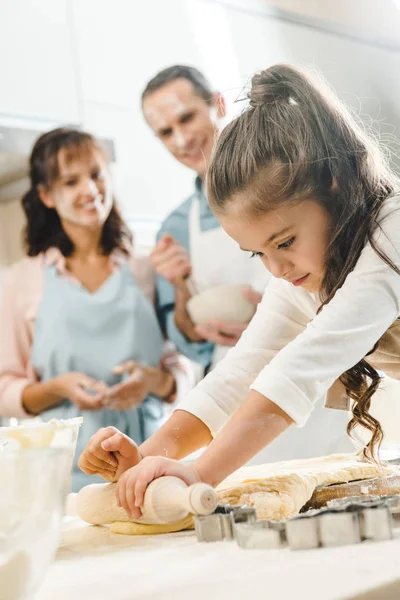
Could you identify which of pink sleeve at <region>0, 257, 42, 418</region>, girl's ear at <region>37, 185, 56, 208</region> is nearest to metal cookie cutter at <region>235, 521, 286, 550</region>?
pink sleeve at <region>0, 257, 42, 418</region>

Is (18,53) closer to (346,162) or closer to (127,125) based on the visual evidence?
(127,125)

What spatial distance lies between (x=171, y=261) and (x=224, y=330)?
0.31 m

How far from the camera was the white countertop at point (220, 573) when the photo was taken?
0.37 meters

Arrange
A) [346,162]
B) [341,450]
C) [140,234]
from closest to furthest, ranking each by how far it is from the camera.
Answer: [346,162]
[341,450]
[140,234]

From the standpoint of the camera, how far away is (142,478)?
70 cm

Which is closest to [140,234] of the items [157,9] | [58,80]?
[58,80]

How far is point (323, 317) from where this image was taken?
0.77 meters

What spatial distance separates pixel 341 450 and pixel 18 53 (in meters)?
1.61

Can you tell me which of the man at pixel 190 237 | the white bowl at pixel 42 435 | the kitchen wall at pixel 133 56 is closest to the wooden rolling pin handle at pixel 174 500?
the white bowl at pixel 42 435

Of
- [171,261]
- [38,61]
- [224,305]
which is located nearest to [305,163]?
[224,305]

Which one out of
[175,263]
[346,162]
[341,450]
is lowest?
[341,450]

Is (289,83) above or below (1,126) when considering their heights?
below

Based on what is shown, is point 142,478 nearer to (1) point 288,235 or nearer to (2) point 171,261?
(1) point 288,235

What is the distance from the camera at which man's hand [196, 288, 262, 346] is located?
6.61 feet
